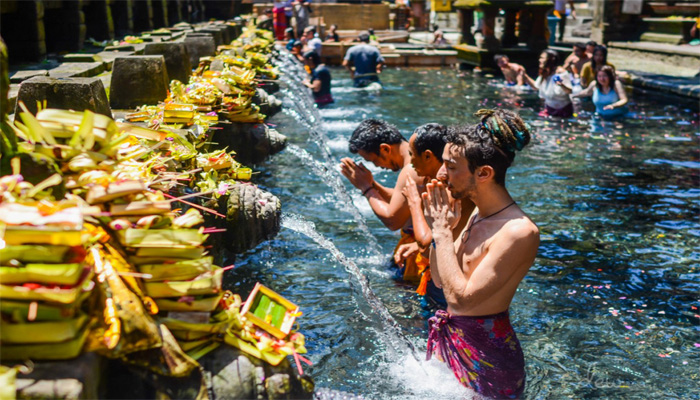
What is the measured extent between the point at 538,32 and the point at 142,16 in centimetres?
1274

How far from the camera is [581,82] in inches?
613

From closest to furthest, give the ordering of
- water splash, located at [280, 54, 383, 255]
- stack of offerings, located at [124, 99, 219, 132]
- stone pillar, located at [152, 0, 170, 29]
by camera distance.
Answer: stack of offerings, located at [124, 99, 219, 132] → water splash, located at [280, 54, 383, 255] → stone pillar, located at [152, 0, 170, 29]

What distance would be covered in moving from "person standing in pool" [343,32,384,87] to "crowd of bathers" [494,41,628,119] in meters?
4.08

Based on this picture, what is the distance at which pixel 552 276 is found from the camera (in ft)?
19.7

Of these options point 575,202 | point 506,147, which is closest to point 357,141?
point 506,147

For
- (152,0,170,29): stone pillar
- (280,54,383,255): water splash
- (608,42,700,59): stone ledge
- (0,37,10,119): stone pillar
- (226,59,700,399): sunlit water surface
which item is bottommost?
(226,59,700,399): sunlit water surface

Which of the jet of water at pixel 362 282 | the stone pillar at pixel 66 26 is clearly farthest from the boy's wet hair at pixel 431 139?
the stone pillar at pixel 66 26

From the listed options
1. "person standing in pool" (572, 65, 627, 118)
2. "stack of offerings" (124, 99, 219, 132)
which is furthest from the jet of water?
"person standing in pool" (572, 65, 627, 118)

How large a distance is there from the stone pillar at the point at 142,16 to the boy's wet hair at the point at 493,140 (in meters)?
14.9

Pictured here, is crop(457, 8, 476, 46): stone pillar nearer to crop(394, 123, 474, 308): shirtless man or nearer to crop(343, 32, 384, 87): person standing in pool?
crop(343, 32, 384, 87): person standing in pool

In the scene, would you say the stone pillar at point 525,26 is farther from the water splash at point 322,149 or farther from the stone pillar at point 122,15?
the stone pillar at point 122,15

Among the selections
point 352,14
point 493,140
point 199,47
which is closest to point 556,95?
point 199,47

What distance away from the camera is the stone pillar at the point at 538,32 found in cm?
2188

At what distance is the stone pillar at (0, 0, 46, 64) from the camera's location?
8742 mm
